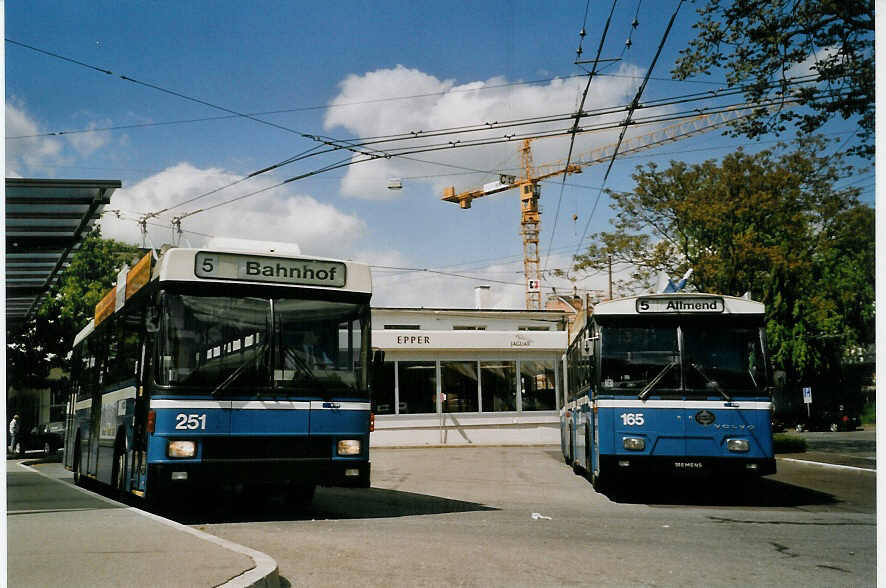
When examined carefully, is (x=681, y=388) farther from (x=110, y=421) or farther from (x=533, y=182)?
(x=533, y=182)

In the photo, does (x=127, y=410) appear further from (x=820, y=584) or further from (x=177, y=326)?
(x=820, y=584)

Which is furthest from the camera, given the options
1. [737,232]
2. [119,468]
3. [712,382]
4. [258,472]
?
[737,232]

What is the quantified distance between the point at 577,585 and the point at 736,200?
24.0 m

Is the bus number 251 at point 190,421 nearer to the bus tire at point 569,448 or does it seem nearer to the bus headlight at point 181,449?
the bus headlight at point 181,449

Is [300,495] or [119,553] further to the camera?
[300,495]

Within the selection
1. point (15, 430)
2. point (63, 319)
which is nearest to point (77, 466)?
point (63, 319)

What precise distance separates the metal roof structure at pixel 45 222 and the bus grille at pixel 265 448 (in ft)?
13.6

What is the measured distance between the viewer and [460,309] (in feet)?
155

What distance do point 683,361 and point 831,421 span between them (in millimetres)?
39613

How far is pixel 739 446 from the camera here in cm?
1309

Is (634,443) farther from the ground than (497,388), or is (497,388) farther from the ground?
(634,443)

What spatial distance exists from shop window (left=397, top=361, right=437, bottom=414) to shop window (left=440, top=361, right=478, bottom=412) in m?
0.43

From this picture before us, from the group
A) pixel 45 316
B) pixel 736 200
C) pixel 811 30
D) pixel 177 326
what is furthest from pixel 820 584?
pixel 45 316

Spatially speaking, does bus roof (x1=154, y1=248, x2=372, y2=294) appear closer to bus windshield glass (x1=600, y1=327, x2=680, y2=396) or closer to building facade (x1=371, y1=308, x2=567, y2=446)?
bus windshield glass (x1=600, y1=327, x2=680, y2=396)
